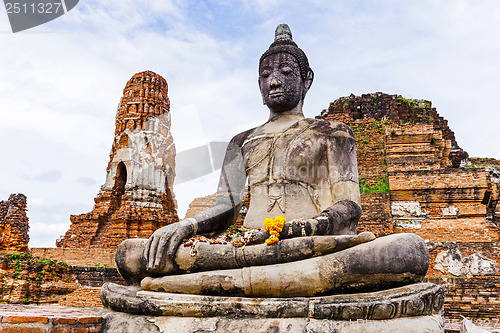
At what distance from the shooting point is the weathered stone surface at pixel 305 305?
2.46 m

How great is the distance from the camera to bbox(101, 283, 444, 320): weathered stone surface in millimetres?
2463

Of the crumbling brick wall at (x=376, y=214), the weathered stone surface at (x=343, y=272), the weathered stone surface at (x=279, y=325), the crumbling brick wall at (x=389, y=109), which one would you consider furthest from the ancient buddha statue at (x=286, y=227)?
the crumbling brick wall at (x=389, y=109)

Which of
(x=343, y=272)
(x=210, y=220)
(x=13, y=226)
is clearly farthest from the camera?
(x=13, y=226)

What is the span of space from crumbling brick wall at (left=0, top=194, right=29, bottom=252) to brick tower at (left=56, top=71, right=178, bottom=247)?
6.13 feet

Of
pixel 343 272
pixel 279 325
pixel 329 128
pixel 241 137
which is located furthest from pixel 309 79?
pixel 279 325

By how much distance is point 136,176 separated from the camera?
16859 millimetres

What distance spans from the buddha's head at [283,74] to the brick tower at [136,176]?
41.5ft

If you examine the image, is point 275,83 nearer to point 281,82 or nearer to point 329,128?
point 281,82

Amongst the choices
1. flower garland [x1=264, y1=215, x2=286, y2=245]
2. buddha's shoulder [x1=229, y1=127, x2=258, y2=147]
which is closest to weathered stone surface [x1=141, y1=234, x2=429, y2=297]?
flower garland [x1=264, y1=215, x2=286, y2=245]

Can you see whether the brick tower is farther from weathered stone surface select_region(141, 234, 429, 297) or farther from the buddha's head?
weathered stone surface select_region(141, 234, 429, 297)

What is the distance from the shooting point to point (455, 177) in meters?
9.83

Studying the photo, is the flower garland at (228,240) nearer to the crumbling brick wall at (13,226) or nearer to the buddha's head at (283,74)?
the buddha's head at (283,74)

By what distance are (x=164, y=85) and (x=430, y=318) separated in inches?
691

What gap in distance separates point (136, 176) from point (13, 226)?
4.58 m
